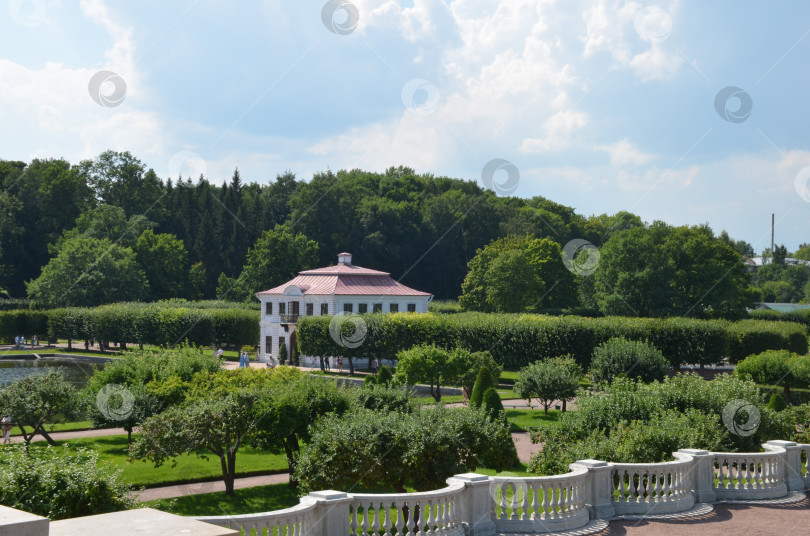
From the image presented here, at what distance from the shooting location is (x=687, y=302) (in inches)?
3332

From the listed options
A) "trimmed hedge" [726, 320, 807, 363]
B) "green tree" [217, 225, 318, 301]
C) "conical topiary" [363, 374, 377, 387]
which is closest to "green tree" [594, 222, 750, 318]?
"trimmed hedge" [726, 320, 807, 363]

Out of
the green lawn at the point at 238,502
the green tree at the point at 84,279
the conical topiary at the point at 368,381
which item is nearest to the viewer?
the green lawn at the point at 238,502

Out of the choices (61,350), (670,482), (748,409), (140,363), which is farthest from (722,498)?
(61,350)

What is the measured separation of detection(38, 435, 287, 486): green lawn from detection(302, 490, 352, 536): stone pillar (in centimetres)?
1364

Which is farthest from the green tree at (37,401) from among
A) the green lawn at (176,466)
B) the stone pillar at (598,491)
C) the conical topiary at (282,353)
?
the conical topiary at (282,353)

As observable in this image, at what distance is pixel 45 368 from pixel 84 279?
33.1 meters

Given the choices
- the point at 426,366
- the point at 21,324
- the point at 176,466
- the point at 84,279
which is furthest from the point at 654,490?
the point at 84,279

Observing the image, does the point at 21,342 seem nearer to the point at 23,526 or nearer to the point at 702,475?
the point at 702,475

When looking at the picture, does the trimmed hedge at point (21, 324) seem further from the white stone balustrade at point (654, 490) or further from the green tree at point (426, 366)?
the white stone balustrade at point (654, 490)

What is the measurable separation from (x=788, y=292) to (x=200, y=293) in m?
123

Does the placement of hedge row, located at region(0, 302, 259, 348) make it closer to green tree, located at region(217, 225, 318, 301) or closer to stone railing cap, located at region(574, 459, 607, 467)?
green tree, located at region(217, 225, 318, 301)

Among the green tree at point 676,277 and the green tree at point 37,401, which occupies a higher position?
the green tree at point 676,277

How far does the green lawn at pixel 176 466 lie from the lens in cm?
2608

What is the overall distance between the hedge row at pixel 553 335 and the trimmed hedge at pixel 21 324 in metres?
42.1
